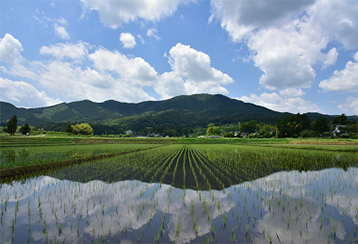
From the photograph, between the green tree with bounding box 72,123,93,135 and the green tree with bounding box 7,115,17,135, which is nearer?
the green tree with bounding box 7,115,17,135

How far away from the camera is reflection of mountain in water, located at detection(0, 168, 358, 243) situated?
12.4ft

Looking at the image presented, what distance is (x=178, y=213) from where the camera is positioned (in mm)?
4914

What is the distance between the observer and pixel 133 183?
802cm

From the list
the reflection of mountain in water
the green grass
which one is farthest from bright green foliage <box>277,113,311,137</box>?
the reflection of mountain in water

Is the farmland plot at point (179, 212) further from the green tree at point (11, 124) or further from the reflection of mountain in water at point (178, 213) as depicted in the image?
the green tree at point (11, 124)

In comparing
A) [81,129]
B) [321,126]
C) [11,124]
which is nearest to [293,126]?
[321,126]

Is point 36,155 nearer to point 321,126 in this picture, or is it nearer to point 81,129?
point 321,126

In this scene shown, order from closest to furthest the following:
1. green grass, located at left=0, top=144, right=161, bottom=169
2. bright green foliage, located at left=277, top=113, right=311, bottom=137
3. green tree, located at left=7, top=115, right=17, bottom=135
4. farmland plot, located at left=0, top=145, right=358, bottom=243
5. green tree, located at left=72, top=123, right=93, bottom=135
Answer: farmland plot, located at left=0, top=145, right=358, bottom=243
green grass, located at left=0, top=144, right=161, bottom=169
green tree, located at left=7, top=115, right=17, bottom=135
bright green foliage, located at left=277, top=113, right=311, bottom=137
green tree, located at left=72, top=123, right=93, bottom=135

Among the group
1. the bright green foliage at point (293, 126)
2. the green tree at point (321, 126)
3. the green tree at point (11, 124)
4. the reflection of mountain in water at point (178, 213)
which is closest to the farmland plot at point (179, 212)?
the reflection of mountain in water at point (178, 213)

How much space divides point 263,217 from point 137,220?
11.4 feet

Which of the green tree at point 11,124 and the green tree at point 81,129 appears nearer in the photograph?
the green tree at point 11,124

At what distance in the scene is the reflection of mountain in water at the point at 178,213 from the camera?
3771 millimetres

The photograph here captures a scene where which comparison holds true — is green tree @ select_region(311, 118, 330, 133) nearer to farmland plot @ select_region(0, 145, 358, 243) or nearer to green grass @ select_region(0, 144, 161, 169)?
farmland plot @ select_region(0, 145, 358, 243)

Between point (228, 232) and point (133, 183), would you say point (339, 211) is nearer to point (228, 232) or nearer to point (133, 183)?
point (228, 232)
